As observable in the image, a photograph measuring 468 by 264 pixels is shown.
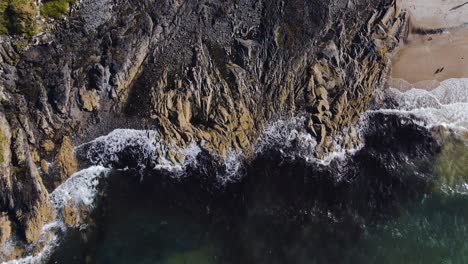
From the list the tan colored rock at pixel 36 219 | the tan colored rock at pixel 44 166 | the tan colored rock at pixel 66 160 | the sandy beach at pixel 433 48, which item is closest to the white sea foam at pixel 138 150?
the tan colored rock at pixel 66 160

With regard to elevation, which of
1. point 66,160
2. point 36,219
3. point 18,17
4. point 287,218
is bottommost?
point 287,218

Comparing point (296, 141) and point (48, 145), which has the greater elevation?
point (48, 145)

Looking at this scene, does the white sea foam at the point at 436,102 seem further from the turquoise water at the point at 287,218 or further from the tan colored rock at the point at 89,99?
the tan colored rock at the point at 89,99

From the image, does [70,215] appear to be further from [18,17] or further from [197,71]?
[18,17]

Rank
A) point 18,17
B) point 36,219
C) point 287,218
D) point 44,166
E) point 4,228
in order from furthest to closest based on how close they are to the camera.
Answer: point 44,166 → point 18,17 → point 287,218 → point 36,219 → point 4,228

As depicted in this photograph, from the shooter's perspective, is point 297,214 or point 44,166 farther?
point 44,166

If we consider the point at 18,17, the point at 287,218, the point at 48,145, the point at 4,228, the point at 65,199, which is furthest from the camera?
the point at 48,145

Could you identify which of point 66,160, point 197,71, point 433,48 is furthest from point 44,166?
point 433,48
